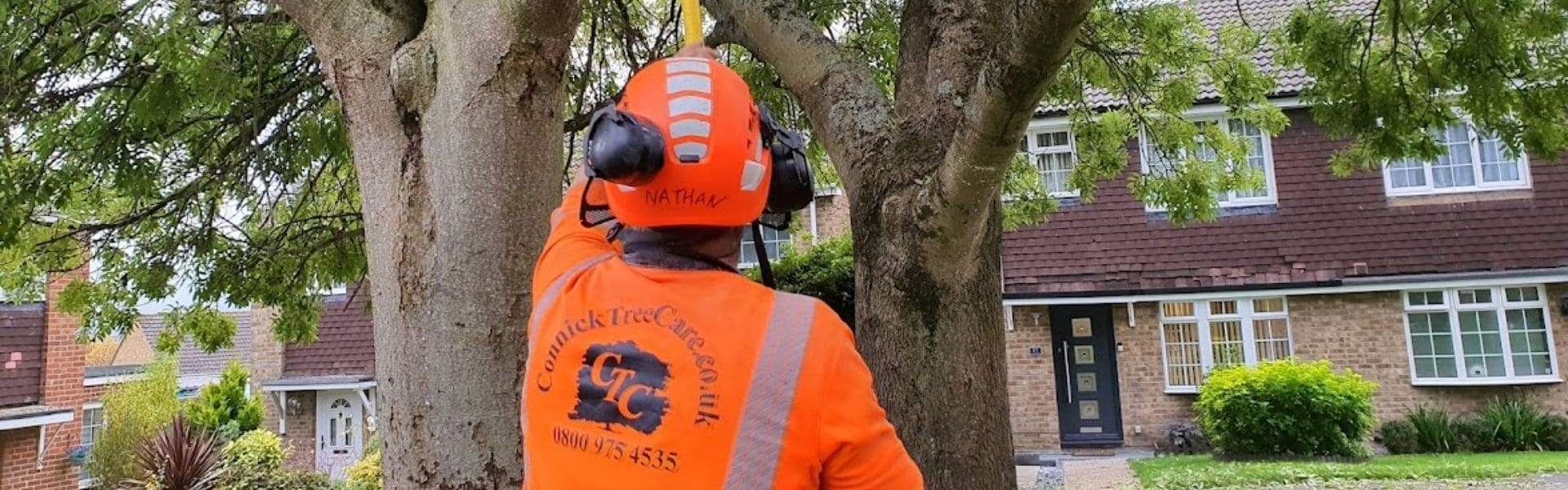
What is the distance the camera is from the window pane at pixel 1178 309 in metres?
15.6

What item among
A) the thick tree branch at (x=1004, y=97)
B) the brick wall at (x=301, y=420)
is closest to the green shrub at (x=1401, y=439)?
the thick tree branch at (x=1004, y=97)

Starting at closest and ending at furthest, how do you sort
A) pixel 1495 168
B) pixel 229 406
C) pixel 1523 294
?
pixel 1523 294
pixel 1495 168
pixel 229 406

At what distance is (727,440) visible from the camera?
1.45m

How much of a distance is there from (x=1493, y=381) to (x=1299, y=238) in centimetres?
329

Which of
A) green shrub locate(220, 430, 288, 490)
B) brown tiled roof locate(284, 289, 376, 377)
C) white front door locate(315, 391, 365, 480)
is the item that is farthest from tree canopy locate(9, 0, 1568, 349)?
white front door locate(315, 391, 365, 480)

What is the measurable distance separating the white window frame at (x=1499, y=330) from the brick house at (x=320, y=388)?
17628 mm

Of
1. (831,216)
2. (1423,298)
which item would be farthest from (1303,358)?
(831,216)

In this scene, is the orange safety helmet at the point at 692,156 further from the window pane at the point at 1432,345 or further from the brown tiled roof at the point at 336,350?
the brown tiled roof at the point at 336,350

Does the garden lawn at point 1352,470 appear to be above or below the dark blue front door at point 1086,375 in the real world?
below

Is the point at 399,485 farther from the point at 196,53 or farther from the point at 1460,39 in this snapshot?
the point at 1460,39

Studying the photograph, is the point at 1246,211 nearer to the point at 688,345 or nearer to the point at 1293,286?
the point at 1293,286

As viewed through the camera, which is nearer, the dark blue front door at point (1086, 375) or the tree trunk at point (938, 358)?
the tree trunk at point (938, 358)

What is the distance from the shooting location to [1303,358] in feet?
49.2

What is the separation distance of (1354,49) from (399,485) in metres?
6.17
